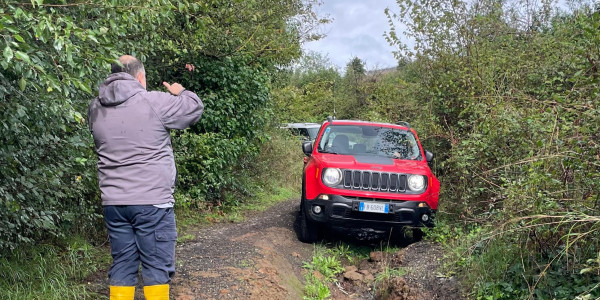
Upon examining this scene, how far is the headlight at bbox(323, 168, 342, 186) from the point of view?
648 centimetres

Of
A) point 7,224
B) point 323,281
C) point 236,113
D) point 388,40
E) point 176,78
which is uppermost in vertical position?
point 388,40

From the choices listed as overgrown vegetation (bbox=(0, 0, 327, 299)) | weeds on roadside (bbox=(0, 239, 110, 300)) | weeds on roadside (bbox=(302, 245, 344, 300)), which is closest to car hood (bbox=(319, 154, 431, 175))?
weeds on roadside (bbox=(302, 245, 344, 300))

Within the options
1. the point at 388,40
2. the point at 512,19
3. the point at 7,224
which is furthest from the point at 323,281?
the point at 512,19

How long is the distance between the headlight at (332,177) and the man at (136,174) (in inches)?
134

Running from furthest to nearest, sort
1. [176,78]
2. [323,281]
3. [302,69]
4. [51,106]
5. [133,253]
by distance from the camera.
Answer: [302,69], [176,78], [323,281], [133,253], [51,106]

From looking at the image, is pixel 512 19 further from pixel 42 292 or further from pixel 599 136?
pixel 42 292

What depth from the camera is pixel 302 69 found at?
3659 cm

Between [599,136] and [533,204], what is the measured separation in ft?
2.55

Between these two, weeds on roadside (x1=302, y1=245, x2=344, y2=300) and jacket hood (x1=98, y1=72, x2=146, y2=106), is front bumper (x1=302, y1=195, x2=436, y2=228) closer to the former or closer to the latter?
weeds on roadside (x1=302, y1=245, x2=344, y2=300)

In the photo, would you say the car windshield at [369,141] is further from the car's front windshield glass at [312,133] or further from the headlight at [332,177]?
the car's front windshield glass at [312,133]

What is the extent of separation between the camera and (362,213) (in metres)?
6.40

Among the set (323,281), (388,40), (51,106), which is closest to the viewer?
(51,106)

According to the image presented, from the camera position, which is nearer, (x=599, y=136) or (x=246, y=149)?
(x=599, y=136)

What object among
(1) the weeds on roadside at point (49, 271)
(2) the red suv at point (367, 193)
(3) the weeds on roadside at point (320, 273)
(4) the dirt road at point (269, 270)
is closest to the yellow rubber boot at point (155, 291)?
(4) the dirt road at point (269, 270)
